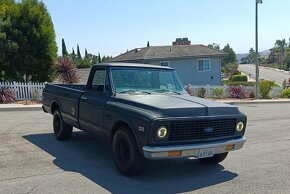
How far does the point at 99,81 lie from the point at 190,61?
30.5m

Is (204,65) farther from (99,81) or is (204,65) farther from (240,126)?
(240,126)

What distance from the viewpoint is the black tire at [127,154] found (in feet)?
20.4

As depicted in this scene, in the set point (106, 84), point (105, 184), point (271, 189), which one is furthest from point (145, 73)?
point (271, 189)

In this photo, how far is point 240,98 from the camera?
29.0m

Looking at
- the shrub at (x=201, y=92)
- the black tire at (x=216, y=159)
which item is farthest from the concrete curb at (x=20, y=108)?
the shrub at (x=201, y=92)

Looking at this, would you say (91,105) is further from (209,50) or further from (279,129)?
(209,50)

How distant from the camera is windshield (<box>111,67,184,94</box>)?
292 inches

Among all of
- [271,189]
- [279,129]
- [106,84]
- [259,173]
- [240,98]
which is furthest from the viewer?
[240,98]

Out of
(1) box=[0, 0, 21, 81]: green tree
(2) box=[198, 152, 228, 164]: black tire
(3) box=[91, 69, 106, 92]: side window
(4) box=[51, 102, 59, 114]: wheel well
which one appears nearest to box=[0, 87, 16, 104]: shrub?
(1) box=[0, 0, 21, 81]: green tree

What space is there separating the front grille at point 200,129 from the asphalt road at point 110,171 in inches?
28.9

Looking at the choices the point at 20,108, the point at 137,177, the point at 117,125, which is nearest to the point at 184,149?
the point at 137,177

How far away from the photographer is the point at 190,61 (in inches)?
1483

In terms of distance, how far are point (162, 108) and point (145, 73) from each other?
185 cm

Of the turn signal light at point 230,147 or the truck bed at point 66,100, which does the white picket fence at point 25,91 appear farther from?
the turn signal light at point 230,147
